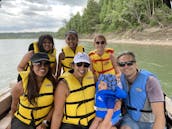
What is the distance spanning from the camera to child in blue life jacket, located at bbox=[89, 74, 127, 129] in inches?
93.1

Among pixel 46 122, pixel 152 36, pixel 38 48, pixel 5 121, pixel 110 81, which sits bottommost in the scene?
pixel 152 36

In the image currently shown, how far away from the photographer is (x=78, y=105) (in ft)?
8.10

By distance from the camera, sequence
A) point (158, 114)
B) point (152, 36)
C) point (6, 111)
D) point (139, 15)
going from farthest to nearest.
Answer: point (139, 15)
point (152, 36)
point (6, 111)
point (158, 114)

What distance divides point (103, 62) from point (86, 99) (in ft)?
5.47

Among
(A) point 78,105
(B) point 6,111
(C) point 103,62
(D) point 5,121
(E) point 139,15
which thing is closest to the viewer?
(A) point 78,105

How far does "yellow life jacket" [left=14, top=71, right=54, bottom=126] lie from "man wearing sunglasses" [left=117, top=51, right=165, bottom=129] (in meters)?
0.66

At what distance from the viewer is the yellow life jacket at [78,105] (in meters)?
2.47

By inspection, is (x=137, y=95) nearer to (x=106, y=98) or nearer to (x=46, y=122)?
(x=106, y=98)

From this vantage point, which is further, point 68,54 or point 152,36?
point 152,36

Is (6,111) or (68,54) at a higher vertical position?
(68,54)

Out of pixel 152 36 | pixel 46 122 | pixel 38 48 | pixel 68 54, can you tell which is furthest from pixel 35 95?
pixel 152 36

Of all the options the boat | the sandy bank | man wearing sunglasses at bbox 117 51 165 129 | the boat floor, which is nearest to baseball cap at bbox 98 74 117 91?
man wearing sunglasses at bbox 117 51 165 129

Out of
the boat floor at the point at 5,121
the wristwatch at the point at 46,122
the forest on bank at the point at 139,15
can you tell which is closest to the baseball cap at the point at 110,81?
the wristwatch at the point at 46,122

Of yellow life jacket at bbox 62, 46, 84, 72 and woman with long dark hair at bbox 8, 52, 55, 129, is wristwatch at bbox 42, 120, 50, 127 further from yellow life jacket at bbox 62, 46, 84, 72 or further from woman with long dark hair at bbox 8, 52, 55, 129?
yellow life jacket at bbox 62, 46, 84, 72
